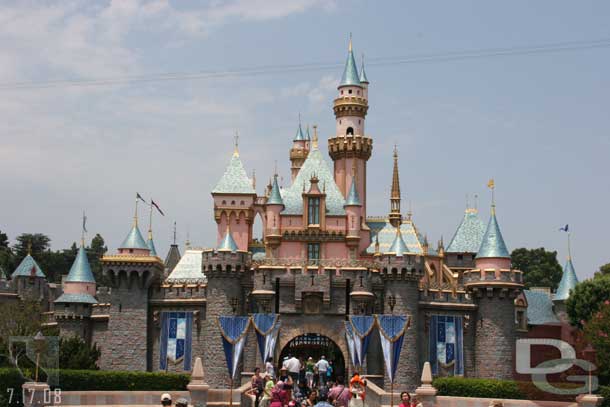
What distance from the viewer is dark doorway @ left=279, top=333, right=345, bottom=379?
2041 inches

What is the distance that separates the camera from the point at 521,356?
51469mm

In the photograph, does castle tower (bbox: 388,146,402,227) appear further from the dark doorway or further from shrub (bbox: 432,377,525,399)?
shrub (bbox: 432,377,525,399)

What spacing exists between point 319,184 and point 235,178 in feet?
17.6

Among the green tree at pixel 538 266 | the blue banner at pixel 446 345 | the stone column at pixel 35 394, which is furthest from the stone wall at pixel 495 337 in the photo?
the green tree at pixel 538 266

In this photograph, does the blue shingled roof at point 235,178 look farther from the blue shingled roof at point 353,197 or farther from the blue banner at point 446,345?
the blue banner at point 446,345

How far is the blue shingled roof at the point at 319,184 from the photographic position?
54.7m

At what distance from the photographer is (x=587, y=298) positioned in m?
55.3

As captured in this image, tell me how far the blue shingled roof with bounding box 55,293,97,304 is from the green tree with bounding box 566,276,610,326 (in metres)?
26.2

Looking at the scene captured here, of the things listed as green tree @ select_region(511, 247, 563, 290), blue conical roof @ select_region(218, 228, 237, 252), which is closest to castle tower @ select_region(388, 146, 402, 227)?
blue conical roof @ select_region(218, 228, 237, 252)

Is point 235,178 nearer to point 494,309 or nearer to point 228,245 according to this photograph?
point 228,245

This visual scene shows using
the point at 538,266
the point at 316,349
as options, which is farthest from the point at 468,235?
the point at 538,266

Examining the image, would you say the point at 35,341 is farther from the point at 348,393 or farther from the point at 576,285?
the point at 576,285

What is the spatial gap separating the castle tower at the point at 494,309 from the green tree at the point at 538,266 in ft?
158

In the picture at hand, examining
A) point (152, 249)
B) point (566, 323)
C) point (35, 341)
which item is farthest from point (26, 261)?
point (566, 323)
